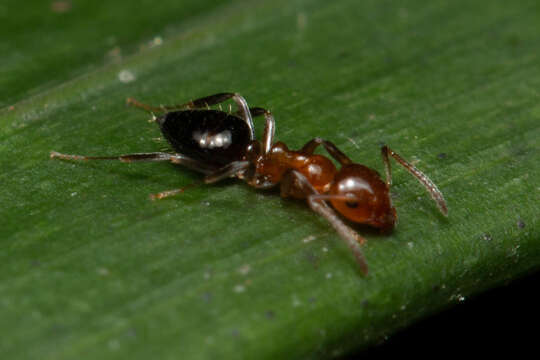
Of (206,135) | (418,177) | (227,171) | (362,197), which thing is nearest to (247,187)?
(227,171)

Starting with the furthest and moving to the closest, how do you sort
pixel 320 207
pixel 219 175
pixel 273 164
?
pixel 273 164 < pixel 219 175 < pixel 320 207

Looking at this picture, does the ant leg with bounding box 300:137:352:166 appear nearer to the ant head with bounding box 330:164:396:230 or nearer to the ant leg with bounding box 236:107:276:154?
the ant head with bounding box 330:164:396:230

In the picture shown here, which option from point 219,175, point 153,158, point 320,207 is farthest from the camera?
point 153,158

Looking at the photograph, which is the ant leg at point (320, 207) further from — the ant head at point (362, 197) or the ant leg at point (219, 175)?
the ant leg at point (219, 175)

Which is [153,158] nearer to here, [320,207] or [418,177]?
[320,207]

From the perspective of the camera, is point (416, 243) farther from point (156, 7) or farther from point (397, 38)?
point (156, 7)

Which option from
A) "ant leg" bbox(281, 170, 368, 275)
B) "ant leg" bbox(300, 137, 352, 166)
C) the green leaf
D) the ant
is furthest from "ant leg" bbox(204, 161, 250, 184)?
"ant leg" bbox(300, 137, 352, 166)

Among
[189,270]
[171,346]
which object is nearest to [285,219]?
[189,270]
